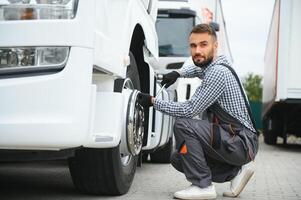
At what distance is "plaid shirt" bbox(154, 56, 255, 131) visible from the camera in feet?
14.9

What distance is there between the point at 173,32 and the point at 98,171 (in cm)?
490

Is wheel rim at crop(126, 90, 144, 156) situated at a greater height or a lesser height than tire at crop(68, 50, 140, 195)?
greater

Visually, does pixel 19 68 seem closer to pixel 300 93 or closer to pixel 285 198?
pixel 285 198

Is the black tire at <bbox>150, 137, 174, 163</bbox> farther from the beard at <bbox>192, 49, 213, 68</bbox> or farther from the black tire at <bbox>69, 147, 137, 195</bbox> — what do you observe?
the black tire at <bbox>69, 147, 137, 195</bbox>

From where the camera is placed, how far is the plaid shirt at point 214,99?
454 centimetres

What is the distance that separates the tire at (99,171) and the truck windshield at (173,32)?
4.14m

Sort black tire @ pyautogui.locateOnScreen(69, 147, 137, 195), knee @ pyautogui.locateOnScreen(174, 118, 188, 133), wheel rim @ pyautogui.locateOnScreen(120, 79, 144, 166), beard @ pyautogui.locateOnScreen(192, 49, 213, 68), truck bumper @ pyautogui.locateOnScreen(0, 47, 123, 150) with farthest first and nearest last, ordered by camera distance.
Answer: beard @ pyautogui.locateOnScreen(192, 49, 213, 68)
knee @ pyautogui.locateOnScreen(174, 118, 188, 133)
black tire @ pyautogui.locateOnScreen(69, 147, 137, 195)
wheel rim @ pyautogui.locateOnScreen(120, 79, 144, 166)
truck bumper @ pyautogui.locateOnScreen(0, 47, 123, 150)

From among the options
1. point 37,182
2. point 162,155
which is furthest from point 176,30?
point 37,182

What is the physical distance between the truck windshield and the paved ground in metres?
2.03

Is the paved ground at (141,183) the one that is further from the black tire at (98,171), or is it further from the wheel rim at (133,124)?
the wheel rim at (133,124)

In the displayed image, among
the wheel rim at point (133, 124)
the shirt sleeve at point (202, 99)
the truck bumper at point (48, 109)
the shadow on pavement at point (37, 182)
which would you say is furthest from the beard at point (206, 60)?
the truck bumper at point (48, 109)

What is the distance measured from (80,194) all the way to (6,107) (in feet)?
5.09

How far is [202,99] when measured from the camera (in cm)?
454

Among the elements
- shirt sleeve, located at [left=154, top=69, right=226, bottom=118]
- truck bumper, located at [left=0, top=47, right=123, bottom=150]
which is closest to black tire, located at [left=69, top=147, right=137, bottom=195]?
shirt sleeve, located at [left=154, top=69, right=226, bottom=118]
